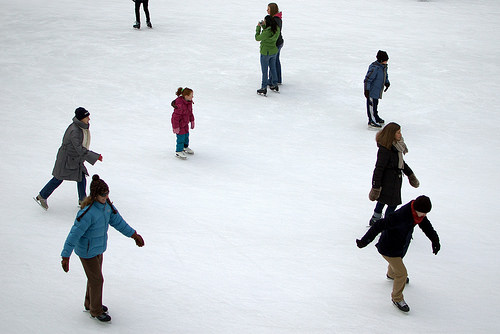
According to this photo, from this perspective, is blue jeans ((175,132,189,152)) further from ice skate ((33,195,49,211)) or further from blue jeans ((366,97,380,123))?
blue jeans ((366,97,380,123))

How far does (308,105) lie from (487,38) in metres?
7.47

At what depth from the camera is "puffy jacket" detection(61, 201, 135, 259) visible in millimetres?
4566

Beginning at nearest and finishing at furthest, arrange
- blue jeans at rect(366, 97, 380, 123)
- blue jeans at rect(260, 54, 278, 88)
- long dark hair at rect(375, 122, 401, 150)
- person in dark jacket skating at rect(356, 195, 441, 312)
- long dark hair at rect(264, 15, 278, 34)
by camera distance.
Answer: person in dark jacket skating at rect(356, 195, 441, 312), long dark hair at rect(375, 122, 401, 150), blue jeans at rect(366, 97, 380, 123), long dark hair at rect(264, 15, 278, 34), blue jeans at rect(260, 54, 278, 88)

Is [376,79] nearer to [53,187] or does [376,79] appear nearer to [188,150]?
[188,150]

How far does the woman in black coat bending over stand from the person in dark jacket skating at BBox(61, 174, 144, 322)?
300 centimetres

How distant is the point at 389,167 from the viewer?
6.16 m

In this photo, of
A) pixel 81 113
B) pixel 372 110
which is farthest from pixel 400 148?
pixel 372 110

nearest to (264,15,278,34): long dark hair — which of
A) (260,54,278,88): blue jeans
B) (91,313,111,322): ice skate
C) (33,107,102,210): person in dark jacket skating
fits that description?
(260,54,278,88): blue jeans

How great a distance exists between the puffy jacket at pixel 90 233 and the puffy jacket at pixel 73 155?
2.02 m

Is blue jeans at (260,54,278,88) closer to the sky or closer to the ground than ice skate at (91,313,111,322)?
closer to the sky

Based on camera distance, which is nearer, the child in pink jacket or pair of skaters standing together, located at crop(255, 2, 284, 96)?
the child in pink jacket

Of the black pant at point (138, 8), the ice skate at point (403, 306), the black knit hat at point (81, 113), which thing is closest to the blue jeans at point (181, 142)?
the black knit hat at point (81, 113)

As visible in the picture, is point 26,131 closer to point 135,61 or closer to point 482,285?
point 135,61

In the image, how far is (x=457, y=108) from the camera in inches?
440
